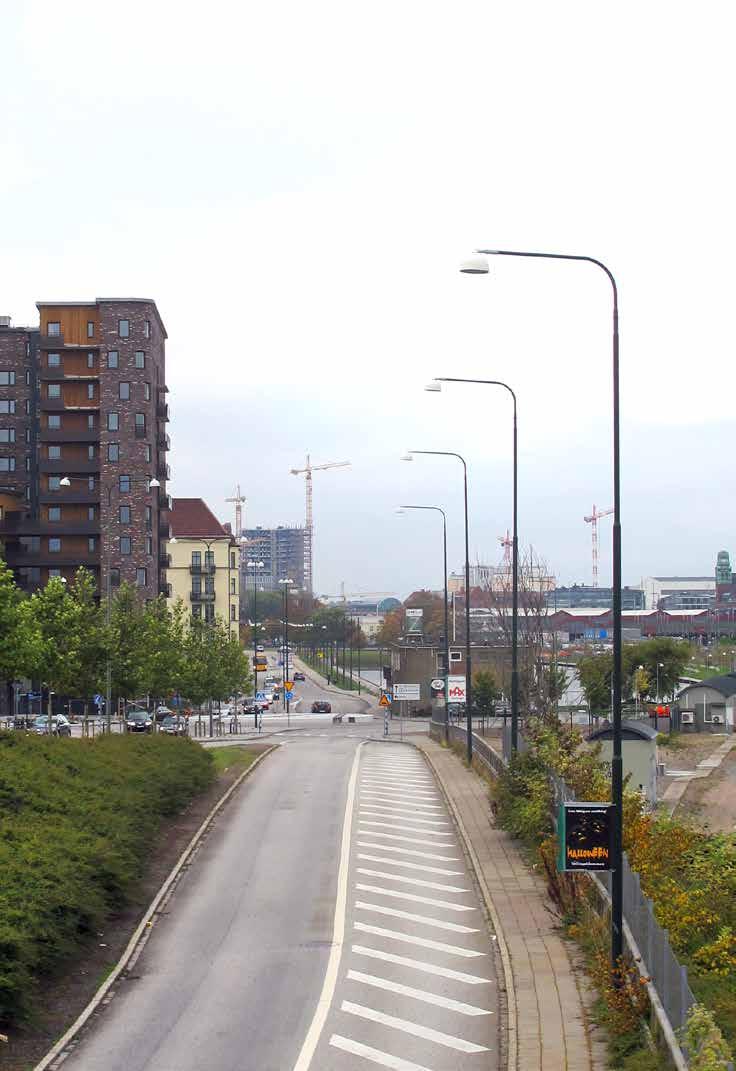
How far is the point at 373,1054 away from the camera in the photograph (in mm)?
15438

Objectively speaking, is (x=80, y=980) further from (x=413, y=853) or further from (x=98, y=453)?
(x=98, y=453)

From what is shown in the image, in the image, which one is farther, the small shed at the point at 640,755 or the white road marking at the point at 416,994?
the small shed at the point at 640,755

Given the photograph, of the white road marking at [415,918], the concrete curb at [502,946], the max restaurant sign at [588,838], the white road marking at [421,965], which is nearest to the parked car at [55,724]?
the concrete curb at [502,946]

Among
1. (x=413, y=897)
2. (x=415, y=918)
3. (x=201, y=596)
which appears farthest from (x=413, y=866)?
(x=201, y=596)

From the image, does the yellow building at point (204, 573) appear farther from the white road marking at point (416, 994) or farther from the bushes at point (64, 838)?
the white road marking at point (416, 994)

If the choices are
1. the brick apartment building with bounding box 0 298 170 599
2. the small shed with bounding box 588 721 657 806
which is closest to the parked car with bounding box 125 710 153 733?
the brick apartment building with bounding box 0 298 170 599

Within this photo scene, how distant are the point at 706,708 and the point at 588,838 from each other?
72036 millimetres

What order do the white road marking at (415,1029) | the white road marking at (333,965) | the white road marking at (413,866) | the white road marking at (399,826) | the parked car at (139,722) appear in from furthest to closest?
the parked car at (139,722)
the white road marking at (399,826)
the white road marking at (413,866)
the white road marking at (415,1029)
the white road marking at (333,965)

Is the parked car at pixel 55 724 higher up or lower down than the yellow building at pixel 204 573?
lower down

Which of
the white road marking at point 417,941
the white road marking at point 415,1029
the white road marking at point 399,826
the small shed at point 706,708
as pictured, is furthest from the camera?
the small shed at point 706,708

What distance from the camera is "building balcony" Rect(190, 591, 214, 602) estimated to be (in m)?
119

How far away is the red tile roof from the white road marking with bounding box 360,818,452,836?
292 ft

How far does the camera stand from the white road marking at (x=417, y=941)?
20266 mm

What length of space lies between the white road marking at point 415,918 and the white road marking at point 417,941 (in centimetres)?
→ 74
